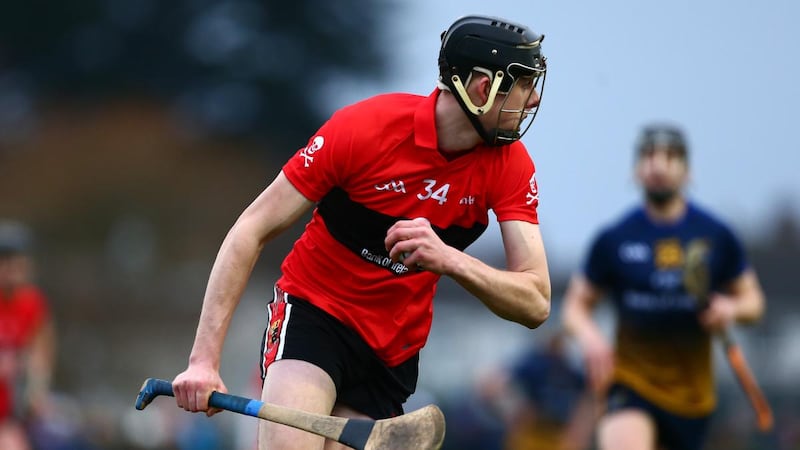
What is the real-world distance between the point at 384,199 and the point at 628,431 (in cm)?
296

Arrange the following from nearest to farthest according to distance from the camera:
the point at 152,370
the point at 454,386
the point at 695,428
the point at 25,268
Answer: the point at 695,428 → the point at 25,268 → the point at 454,386 → the point at 152,370

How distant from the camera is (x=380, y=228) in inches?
228

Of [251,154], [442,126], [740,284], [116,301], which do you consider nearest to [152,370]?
[116,301]

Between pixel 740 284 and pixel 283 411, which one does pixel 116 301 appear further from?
pixel 283 411

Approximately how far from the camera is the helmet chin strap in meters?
5.60

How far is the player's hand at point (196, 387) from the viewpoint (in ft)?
18.1

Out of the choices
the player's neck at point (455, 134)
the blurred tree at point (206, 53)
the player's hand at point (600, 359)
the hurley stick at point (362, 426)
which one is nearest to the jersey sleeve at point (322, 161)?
the player's neck at point (455, 134)

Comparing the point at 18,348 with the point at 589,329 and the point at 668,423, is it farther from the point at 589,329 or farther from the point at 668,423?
the point at 668,423

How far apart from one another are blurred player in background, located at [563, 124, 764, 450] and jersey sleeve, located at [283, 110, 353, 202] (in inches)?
119

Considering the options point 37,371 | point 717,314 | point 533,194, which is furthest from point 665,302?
point 37,371

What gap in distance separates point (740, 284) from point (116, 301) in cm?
2140

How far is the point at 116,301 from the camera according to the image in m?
28.5

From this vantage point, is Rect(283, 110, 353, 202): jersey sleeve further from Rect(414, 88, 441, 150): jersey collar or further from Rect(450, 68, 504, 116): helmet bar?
Rect(450, 68, 504, 116): helmet bar

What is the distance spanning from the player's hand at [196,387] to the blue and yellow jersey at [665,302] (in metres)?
3.41
